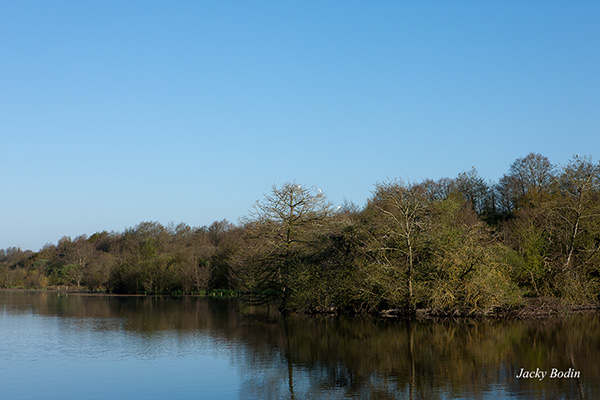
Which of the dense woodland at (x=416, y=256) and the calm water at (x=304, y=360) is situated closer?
the calm water at (x=304, y=360)

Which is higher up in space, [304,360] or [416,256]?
[416,256]

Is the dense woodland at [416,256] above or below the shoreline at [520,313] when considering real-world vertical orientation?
above

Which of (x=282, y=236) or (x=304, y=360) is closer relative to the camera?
(x=304, y=360)

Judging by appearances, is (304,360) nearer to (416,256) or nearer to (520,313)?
(416,256)

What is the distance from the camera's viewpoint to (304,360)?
58.3 ft

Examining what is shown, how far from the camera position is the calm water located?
13.5 m

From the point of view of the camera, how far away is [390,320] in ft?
94.8

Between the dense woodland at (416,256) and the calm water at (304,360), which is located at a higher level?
the dense woodland at (416,256)

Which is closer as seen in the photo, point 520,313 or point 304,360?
point 304,360

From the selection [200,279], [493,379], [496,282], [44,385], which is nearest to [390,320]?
[496,282]

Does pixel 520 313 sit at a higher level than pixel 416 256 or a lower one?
lower

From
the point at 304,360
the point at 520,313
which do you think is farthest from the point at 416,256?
the point at 304,360

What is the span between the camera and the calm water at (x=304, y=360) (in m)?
13.5

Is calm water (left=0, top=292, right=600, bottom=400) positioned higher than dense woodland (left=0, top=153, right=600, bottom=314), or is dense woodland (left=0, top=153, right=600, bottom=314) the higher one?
dense woodland (left=0, top=153, right=600, bottom=314)
